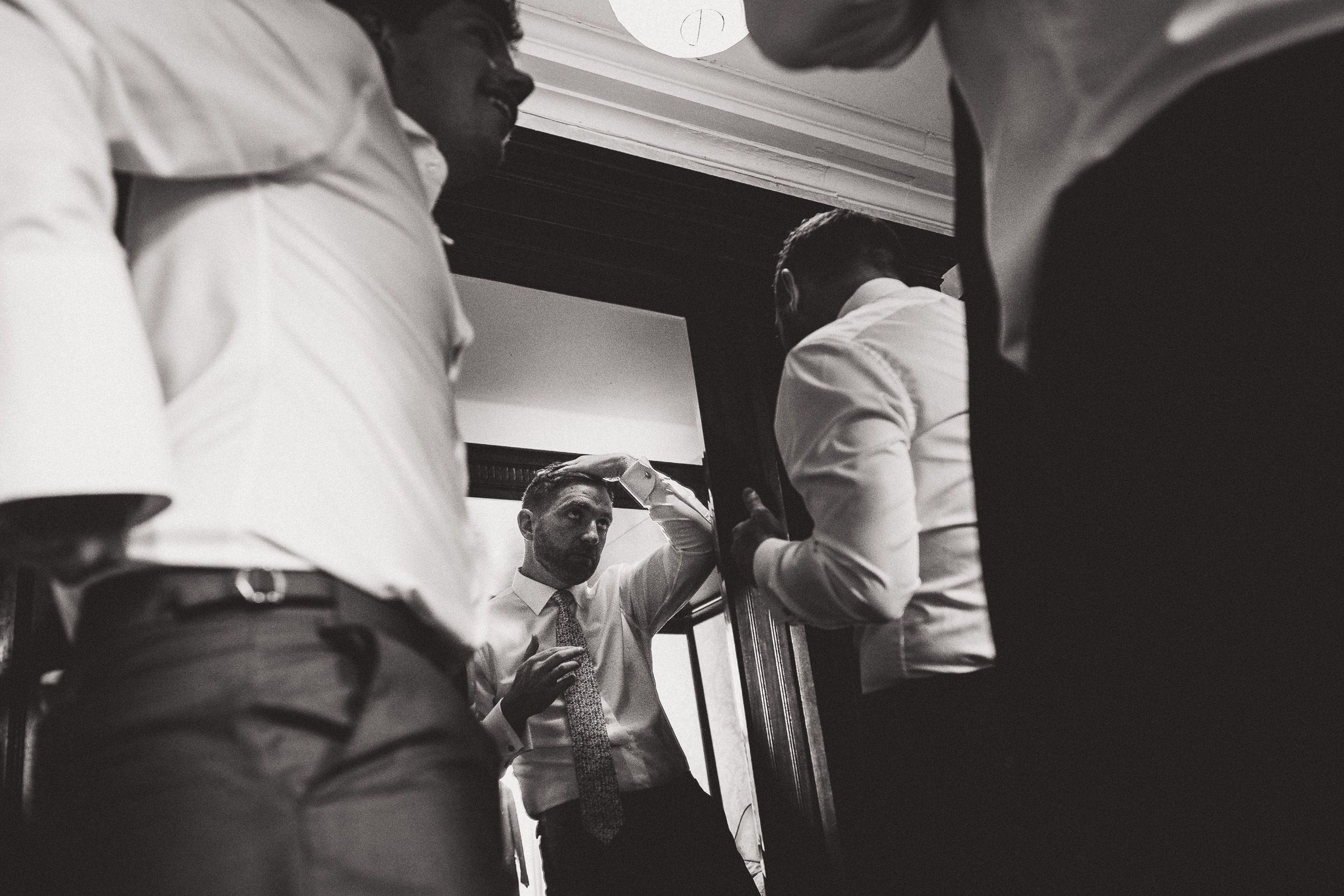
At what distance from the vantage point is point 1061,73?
2.25 ft

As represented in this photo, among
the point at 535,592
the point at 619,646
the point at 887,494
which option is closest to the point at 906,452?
the point at 887,494

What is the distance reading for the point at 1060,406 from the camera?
29.1 inches

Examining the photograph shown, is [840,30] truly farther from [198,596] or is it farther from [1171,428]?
[198,596]

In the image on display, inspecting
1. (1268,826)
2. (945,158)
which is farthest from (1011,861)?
(945,158)

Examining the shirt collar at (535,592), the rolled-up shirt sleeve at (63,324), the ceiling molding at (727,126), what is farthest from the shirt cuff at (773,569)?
the ceiling molding at (727,126)

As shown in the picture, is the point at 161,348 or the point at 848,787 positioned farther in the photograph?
the point at 848,787

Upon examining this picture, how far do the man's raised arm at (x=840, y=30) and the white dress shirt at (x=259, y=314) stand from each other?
1.04 feet

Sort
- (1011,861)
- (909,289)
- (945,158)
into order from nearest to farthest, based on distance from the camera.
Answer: (1011,861) → (909,289) → (945,158)

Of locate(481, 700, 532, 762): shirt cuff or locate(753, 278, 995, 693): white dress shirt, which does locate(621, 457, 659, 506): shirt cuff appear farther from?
locate(753, 278, 995, 693): white dress shirt

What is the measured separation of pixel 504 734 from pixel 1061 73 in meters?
2.12

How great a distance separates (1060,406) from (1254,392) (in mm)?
121

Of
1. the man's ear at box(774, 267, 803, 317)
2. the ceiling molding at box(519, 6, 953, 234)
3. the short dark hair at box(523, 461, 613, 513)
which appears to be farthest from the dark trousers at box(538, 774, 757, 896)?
the ceiling molding at box(519, 6, 953, 234)

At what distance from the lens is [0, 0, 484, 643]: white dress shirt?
668 millimetres

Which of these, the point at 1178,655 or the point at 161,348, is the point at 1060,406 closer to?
the point at 1178,655
